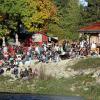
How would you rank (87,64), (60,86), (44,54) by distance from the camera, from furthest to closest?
(44,54), (87,64), (60,86)

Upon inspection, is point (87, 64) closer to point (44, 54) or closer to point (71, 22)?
point (44, 54)

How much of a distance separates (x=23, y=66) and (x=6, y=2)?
18292mm

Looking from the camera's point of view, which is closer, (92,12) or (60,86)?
(60,86)

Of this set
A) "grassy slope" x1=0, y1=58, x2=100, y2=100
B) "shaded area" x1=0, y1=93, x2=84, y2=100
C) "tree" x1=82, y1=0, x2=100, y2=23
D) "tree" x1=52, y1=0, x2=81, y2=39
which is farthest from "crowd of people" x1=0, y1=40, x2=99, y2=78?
"tree" x1=82, y1=0, x2=100, y2=23

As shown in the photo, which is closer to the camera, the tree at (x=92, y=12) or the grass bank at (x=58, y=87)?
the grass bank at (x=58, y=87)

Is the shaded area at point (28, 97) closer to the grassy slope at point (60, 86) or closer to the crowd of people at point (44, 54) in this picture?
the grassy slope at point (60, 86)

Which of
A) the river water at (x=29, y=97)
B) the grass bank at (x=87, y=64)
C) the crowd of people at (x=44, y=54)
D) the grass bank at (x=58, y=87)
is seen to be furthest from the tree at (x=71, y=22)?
the river water at (x=29, y=97)

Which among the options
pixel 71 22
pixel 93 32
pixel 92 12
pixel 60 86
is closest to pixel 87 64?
pixel 60 86

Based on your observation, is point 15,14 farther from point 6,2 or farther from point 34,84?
point 34,84

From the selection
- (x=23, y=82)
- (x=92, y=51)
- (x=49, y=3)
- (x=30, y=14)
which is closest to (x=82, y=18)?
(x=49, y=3)

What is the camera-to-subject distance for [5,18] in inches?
2421

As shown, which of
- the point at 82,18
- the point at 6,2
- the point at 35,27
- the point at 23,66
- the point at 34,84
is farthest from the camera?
the point at 82,18

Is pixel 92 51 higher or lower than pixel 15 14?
lower

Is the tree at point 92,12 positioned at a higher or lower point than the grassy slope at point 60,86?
higher
